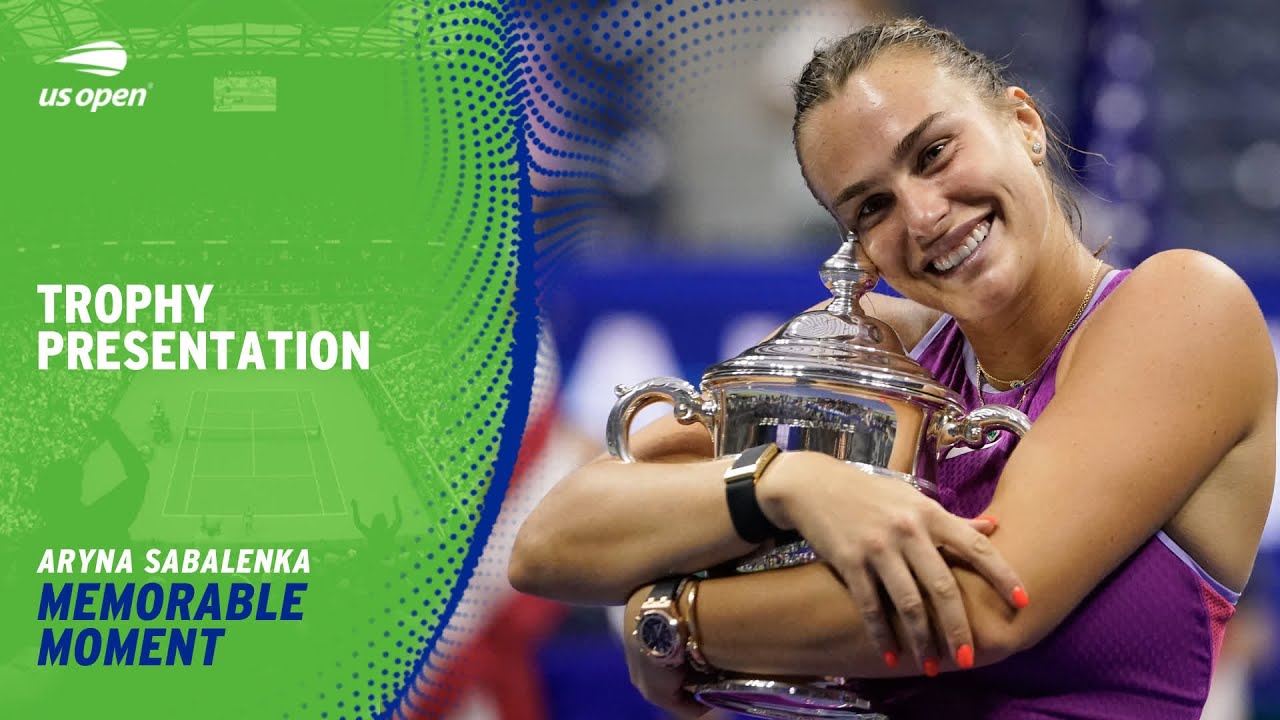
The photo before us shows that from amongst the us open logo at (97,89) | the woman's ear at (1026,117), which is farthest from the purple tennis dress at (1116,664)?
the us open logo at (97,89)

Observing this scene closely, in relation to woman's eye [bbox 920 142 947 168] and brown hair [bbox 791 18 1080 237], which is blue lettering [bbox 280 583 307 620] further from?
woman's eye [bbox 920 142 947 168]

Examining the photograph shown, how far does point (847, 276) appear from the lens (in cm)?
145

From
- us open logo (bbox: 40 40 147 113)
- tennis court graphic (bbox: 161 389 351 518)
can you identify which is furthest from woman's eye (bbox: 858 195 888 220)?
us open logo (bbox: 40 40 147 113)

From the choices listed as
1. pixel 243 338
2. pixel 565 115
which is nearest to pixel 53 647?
pixel 243 338

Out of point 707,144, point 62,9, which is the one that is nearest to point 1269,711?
point 707,144

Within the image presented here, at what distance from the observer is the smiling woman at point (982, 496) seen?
124 centimetres

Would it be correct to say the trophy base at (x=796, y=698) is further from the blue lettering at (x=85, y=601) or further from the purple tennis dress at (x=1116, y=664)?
the blue lettering at (x=85, y=601)

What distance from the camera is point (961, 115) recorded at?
1.44m

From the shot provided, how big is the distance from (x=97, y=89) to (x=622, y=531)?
1.98m

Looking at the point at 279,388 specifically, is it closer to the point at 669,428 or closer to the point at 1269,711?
the point at 669,428

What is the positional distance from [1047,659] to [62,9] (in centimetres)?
227

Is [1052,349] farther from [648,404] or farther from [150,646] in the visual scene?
[150,646]

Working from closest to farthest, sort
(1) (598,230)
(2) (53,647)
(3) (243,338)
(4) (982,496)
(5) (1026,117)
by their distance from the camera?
1. (4) (982,496)
2. (5) (1026,117)
3. (2) (53,647)
4. (3) (243,338)
5. (1) (598,230)

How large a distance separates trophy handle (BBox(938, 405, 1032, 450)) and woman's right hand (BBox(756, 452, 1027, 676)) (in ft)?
0.35
